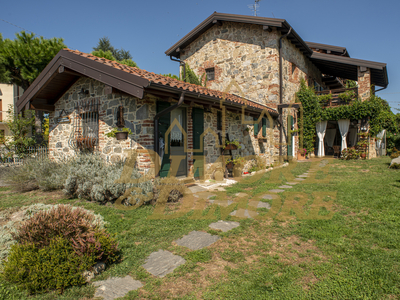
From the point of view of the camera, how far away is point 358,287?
206 centimetres

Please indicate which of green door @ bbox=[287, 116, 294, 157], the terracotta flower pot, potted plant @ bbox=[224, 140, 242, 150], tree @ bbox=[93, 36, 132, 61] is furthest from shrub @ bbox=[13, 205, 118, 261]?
tree @ bbox=[93, 36, 132, 61]

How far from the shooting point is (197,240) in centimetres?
310

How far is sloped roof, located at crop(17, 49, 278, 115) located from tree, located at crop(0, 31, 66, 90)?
212 inches

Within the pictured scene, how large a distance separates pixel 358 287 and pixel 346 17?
36.9 feet

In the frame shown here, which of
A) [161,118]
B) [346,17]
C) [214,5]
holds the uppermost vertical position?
[214,5]

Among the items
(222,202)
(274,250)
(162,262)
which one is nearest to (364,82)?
(222,202)

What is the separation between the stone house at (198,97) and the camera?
5.48m

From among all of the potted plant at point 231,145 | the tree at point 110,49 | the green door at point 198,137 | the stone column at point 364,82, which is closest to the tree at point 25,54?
the green door at point 198,137

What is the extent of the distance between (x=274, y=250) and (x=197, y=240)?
0.96 m

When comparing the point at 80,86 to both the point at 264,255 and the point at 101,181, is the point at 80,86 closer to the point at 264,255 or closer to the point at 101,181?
the point at 101,181

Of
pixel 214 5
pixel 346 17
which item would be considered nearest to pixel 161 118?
pixel 214 5

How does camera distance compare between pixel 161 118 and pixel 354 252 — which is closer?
pixel 354 252

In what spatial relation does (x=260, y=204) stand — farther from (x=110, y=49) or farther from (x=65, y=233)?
(x=110, y=49)

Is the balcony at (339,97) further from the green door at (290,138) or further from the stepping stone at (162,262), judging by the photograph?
the stepping stone at (162,262)
